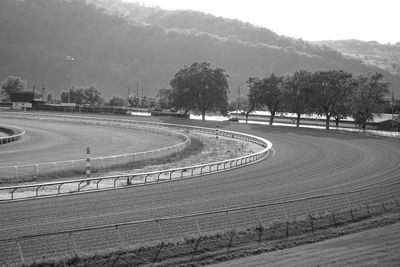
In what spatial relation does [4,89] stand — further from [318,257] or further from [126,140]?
[318,257]

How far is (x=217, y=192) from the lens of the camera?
922 inches

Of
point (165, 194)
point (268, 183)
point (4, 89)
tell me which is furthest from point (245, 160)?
point (4, 89)

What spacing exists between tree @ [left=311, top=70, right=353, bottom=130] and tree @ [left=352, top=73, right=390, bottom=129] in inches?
60.9

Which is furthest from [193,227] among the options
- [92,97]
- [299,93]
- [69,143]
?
[92,97]

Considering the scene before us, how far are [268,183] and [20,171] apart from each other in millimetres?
13623

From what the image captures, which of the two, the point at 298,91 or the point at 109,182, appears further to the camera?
the point at 298,91

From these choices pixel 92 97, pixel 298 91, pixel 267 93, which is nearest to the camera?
pixel 298 91

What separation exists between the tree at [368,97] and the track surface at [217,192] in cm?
3063

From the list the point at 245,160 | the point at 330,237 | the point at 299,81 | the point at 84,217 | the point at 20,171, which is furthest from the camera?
the point at 299,81

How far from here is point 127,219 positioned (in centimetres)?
1819

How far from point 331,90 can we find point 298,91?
16.4 ft

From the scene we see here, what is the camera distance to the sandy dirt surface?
46.8 ft

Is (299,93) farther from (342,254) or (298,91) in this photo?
(342,254)

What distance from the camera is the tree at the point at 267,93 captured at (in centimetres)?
8056
